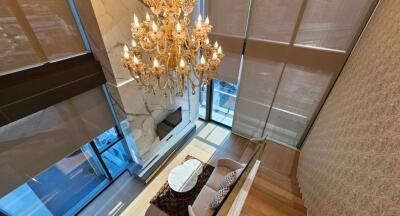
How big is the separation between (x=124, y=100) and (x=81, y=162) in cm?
231

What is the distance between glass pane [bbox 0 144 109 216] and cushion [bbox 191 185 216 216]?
2339 millimetres

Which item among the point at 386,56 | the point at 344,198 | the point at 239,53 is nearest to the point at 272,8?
the point at 239,53

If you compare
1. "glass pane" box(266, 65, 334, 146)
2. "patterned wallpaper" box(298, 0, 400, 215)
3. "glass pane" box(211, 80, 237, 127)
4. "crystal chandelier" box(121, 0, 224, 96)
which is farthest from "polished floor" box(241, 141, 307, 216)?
"glass pane" box(211, 80, 237, 127)

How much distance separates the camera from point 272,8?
10.5 ft

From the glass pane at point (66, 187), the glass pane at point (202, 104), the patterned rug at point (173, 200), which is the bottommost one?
the patterned rug at point (173, 200)

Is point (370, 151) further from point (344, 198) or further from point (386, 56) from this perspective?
point (386, 56)

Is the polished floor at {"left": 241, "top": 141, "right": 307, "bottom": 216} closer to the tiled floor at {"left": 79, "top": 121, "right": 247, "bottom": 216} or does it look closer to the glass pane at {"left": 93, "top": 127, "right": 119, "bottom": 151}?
the tiled floor at {"left": 79, "top": 121, "right": 247, "bottom": 216}

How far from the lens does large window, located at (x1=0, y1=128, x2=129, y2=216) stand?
335 centimetres

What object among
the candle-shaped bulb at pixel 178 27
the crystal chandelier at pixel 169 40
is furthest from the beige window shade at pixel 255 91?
the candle-shaped bulb at pixel 178 27

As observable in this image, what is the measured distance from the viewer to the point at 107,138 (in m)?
3.84

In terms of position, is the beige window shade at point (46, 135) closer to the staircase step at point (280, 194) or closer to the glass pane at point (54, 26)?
the glass pane at point (54, 26)

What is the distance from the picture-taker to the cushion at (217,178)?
3608 mm

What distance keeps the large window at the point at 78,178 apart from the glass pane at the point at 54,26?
1809mm

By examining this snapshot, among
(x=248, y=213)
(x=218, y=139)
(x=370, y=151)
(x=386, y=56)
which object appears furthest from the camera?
(x=218, y=139)
